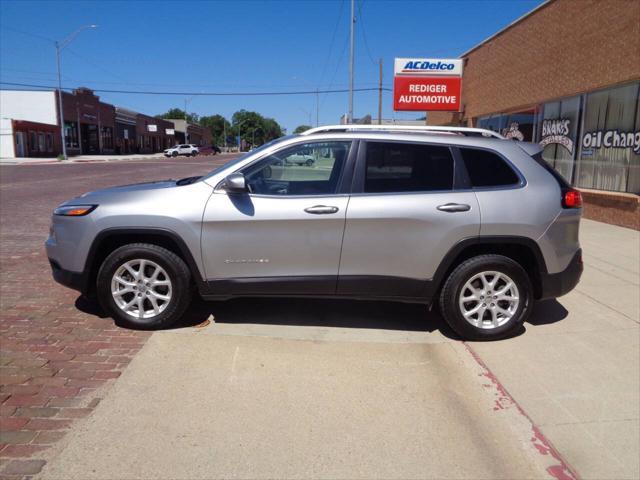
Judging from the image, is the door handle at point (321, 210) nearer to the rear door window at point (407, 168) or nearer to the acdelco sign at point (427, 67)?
the rear door window at point (407, 168)

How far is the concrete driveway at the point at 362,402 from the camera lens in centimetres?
305

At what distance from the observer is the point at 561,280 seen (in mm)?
4855

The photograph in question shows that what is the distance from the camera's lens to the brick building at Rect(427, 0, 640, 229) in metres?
11.1

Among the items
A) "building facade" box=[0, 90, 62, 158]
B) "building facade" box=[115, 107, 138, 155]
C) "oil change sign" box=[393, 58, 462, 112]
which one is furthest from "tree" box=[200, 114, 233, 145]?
"oil change sign" box=[393, 58, 462, 112]

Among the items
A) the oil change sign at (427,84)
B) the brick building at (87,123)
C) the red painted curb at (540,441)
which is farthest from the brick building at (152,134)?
the red painted curb at (540,441)

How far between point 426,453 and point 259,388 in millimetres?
1287

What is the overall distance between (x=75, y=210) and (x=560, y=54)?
42.7 ft

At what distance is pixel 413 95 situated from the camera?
75.4 ft

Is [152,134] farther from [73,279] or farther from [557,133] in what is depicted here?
[73,279]

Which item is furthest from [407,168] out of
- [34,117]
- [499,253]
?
[34,117]

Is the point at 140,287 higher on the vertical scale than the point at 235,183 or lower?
lower

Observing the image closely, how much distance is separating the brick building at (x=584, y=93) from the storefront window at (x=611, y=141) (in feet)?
0.07

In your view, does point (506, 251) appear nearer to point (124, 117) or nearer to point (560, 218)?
point (560, 218)

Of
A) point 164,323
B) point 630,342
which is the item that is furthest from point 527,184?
point 164,323
